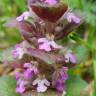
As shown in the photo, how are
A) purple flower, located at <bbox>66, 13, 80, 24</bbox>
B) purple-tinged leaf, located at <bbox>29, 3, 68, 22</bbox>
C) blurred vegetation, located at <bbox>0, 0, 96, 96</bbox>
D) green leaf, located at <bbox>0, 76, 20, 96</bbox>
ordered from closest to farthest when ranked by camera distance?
purple-tinged leaf, located at <bbox>29, 3, 68, 22</bbox>, purple flower, located at <bbox>66, 13, 80, 24</bbox>, green leaf, located at <bbox>0, 76, 20, 96</bbox>, blurred vegetation, located at <bbox>0, 0, 96, 96</bbox>

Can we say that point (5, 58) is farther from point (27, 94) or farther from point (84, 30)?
point (84, 30)

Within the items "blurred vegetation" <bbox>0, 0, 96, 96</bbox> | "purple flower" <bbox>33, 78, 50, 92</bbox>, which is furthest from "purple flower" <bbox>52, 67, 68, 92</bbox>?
"blurred vegetation" <bbox>0, 0, 96, 96</bbox>

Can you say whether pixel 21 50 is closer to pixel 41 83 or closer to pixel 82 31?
pixel 41 83

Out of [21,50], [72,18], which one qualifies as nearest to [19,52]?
[21,50]

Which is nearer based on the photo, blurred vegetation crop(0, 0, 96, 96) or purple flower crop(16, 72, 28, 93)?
purple flower crop(16, 72, 28, 93)

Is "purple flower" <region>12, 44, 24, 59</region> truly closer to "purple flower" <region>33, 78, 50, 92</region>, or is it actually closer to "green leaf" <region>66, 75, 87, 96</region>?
"purple flower" <region>33, 78, 50, 92</region>

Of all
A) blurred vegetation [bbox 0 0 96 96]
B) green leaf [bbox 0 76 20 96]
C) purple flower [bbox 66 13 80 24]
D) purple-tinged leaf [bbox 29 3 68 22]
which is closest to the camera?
purple-tinged leaf [bbox 29 3 68 22]

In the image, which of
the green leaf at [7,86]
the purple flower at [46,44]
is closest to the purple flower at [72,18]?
the purple flower at [46,44]
